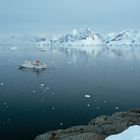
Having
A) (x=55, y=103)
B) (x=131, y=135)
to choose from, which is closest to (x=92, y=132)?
(x=131, y=135)

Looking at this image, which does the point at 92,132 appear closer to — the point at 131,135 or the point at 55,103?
the point at 131,135

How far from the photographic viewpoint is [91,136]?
10.3m

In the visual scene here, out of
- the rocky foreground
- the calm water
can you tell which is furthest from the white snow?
the calm water

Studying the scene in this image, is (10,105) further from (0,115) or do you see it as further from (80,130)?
(80,130)

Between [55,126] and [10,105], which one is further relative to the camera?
[10,105]

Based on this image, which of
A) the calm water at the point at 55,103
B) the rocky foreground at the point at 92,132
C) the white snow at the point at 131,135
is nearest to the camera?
the white snow at the point at 131,135

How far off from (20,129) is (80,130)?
10.4 m

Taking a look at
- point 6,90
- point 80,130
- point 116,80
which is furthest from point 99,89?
point 80,130

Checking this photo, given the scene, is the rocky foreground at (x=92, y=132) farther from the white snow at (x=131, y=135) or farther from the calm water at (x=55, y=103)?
the calm water at (x=55, y=103)

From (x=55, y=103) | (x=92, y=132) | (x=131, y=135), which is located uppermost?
(x=131, y=135)

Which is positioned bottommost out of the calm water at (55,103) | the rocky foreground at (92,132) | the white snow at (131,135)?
the calm water at (55,103)

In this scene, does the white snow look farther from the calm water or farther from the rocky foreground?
the calm water

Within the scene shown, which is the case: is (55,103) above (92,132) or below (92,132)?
below

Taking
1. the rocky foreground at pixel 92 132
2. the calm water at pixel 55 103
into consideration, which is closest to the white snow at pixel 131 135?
the rocky foreground at pixel 92 132
